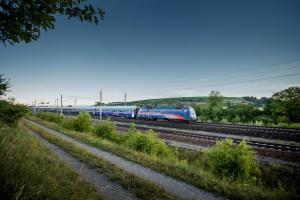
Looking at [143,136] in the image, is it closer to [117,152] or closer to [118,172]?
[117,152]

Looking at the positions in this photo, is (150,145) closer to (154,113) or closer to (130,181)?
(130,181)

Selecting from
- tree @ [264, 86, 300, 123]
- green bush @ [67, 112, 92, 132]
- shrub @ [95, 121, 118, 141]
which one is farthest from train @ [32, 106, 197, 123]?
shrub @ [95, 121, 118, 141]

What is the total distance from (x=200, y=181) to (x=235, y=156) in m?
2.86

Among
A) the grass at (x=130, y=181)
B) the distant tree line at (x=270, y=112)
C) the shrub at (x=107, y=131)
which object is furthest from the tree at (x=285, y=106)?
the grass at (x=130, y=181)

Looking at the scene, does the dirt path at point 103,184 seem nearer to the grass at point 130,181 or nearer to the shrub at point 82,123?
the grass at point 130,181

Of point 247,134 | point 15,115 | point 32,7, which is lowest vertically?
point 247,134

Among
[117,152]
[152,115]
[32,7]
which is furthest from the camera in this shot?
[152,115]

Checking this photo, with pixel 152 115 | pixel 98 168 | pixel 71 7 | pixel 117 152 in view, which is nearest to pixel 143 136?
pixel 117 152

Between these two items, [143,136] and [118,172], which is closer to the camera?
[118,172]

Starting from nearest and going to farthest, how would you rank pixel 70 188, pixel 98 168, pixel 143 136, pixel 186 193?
pixel 70 188 → pixel 186 193 → pixel 98 168 → pixel 143 136

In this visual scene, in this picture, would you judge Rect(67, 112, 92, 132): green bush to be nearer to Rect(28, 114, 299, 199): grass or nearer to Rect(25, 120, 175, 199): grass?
Rect(28, 114, 299, 199): grass

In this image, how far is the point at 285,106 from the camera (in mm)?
33219

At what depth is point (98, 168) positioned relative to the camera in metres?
8.76

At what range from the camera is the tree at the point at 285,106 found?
32500mm
